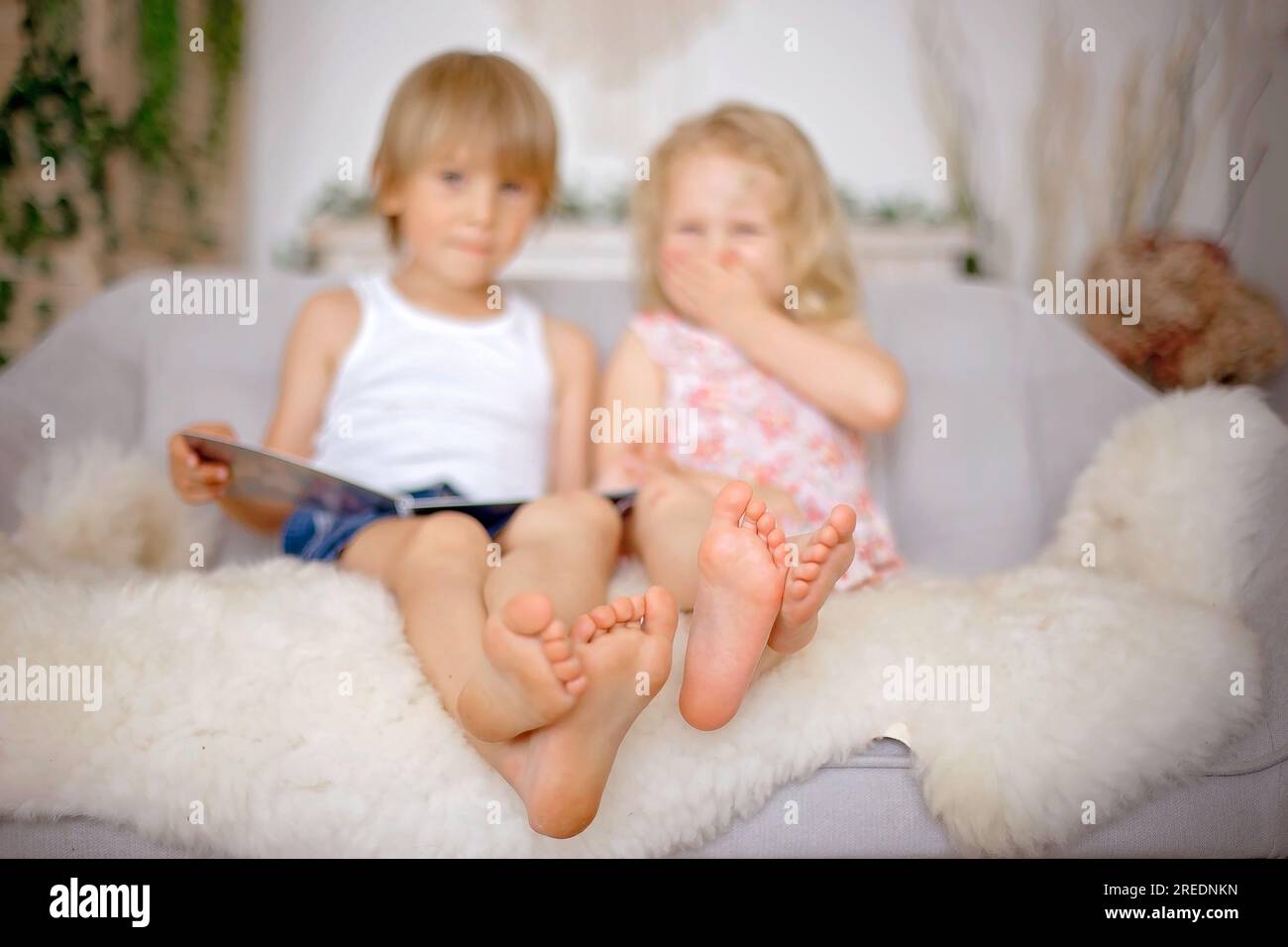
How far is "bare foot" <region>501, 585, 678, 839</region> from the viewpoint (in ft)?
2.28

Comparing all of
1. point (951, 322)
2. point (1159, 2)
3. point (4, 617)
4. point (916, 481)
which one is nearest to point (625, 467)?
point (916, 481)

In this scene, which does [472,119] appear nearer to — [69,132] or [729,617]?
[729,617]

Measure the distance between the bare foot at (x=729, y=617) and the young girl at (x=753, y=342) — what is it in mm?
287

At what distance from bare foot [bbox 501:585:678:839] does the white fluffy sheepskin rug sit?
0.21 feet

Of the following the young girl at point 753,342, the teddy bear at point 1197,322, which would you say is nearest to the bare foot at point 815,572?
the young girl at point 753,342

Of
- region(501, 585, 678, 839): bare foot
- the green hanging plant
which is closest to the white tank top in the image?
region(501, 585, 678, 839): bare foot

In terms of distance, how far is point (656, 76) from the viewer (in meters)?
2.68

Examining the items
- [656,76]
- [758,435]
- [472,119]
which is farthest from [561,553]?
[656,76]

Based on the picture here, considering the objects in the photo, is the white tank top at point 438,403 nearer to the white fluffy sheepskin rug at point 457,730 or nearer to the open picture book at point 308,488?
the open picture book at point 308,488

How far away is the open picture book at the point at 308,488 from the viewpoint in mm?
1009

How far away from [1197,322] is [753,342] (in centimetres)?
112

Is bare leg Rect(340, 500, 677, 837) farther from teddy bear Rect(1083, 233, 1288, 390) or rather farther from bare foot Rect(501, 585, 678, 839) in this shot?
teddy bear Rect(1083, 233, 1288, 390)

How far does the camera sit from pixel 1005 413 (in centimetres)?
143
